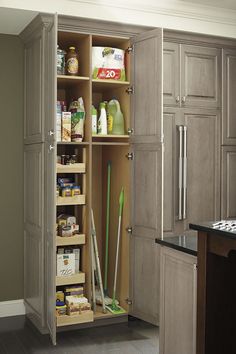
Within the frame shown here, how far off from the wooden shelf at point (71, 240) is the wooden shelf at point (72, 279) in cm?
24

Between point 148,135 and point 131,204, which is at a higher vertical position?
point 148,135

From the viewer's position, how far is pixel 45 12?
11.4 ft

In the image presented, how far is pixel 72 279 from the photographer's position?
365cm

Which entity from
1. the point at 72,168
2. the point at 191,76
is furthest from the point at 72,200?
the point at 191,76

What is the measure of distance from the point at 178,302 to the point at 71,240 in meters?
1.25

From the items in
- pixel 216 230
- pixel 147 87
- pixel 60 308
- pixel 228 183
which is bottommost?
pixel 60 308

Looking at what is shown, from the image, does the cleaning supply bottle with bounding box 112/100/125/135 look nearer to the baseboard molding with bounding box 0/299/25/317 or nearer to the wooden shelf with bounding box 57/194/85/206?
the wooden shelf with bounding box 57/194/85/206

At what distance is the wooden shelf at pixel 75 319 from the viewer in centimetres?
357

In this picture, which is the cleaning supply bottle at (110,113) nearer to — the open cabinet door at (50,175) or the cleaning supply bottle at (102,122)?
the cleaning supply bottle at (102,122)

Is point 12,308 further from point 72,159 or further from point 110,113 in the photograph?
point 110,113

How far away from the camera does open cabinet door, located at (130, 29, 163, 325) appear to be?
362 centimetres

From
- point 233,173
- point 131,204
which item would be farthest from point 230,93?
point 131,204

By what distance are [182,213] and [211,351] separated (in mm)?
1743

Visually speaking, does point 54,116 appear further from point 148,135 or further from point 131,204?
point 131,204
